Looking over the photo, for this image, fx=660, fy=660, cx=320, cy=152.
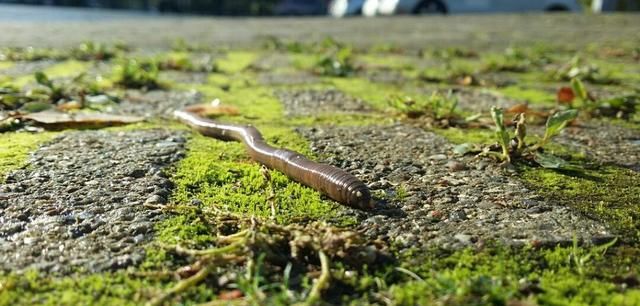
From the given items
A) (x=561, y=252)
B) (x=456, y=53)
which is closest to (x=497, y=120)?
(x=561, y=252)

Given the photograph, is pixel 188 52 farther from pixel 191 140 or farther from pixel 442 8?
pixel 442 8

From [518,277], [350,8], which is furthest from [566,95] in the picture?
[350,8]

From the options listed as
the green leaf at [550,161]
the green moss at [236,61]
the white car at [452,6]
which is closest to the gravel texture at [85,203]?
the green leaf at [550,161]

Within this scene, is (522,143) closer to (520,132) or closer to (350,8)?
(520,132)

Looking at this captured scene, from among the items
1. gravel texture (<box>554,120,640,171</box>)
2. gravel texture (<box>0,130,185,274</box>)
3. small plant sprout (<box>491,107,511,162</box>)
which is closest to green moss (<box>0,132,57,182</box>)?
gravel texture (<box>0,130,185,274</box>)

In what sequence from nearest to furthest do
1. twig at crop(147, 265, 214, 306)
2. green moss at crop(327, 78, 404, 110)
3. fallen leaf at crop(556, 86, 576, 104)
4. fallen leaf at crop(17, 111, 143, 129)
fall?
twig at crop(147, 265, 214, 306)
fallen leaf at crop(17, 111, 143, 129)
fallen leaf at crop(556, 86, 576, 104)
green moss at crop(327, 78, 404, 110)

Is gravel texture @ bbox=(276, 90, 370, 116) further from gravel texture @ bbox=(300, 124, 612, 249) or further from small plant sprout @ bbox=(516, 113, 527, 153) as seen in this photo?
small plant sprout @ bbox=(516, 113, 527, 153)
